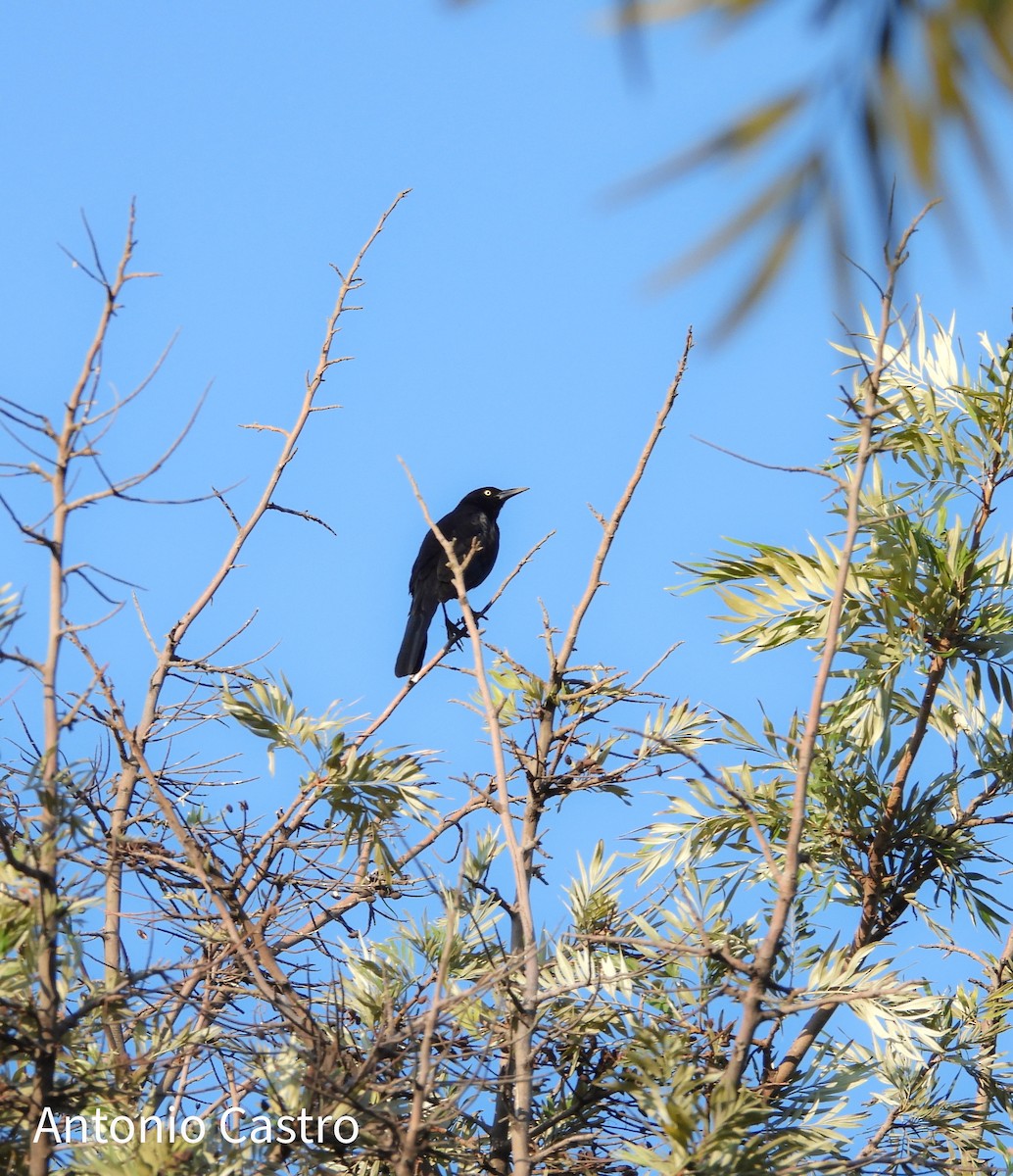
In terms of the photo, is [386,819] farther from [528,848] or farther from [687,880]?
[687,880]

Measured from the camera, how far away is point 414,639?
8.18 meters

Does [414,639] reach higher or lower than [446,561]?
lower

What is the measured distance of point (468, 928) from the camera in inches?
177

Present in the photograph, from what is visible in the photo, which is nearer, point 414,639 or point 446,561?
point 414,639

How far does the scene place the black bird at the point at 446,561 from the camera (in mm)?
8164

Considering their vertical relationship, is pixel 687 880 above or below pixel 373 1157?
above

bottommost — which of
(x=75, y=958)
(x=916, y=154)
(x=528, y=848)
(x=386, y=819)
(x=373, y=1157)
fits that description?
(x=373, y=1157)

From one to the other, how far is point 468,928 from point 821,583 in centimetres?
156

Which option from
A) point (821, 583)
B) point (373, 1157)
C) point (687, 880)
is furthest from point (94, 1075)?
point (821, 583)

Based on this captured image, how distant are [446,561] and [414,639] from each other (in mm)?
584

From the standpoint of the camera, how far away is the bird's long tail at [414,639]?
26.5 ft

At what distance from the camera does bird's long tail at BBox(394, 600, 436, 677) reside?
8070 mm

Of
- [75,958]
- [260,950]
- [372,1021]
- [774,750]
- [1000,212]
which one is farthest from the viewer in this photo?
[774,750]

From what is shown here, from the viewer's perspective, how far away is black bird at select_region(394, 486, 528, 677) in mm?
8164
